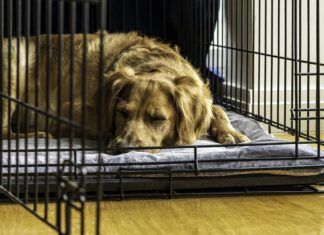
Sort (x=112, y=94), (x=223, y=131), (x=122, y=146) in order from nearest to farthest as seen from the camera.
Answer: (x=122, y=146), (x=112, y=94), (x=223, y=131)

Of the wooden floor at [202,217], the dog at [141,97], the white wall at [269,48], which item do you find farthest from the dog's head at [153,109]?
the white wall at [269,48]

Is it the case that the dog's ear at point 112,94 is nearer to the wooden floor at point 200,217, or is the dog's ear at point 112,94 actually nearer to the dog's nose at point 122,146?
the dog's nose at point 122,146

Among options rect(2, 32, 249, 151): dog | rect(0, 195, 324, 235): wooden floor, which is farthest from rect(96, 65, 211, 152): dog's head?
rect(0, 195, 324, 235): wooden floor

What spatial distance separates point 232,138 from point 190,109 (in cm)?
21

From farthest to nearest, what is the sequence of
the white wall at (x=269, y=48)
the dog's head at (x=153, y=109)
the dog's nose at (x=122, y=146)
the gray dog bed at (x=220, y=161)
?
1. the white wall at (x=269, y=48)
2. the dog's head at (x=153, y=109)
3. the dog's nose at (x=122, y=146)
4. the gray dog bed at (x=220, y=161)

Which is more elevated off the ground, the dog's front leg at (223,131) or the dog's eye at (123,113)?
the dog's eye at (123,113)

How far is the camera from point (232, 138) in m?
3.08

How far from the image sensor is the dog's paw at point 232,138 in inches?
120

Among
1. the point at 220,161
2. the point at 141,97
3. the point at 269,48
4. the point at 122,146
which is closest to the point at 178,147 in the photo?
the point at 220,161

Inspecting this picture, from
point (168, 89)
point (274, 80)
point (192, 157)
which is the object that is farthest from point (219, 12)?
point (192, 157)

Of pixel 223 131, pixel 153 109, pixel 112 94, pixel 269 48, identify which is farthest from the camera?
pixel 269 48

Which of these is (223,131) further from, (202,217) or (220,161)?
(202,217)

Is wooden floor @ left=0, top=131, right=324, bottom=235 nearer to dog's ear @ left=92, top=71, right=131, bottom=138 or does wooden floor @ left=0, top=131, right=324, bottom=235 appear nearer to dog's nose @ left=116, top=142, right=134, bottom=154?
dog's nose @ left=116, top=142, right=134, bottom=154

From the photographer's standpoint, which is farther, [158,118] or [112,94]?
[112,94]
